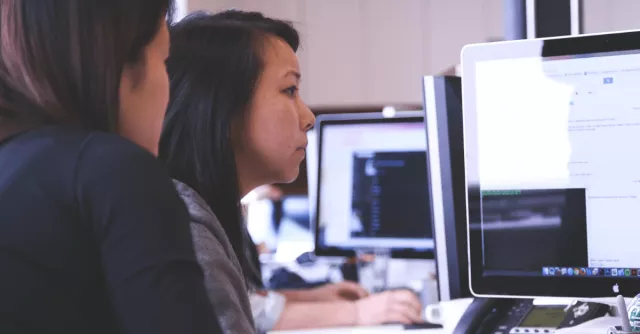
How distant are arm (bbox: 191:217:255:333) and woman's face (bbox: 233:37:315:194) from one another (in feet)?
0.86

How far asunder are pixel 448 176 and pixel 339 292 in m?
0.79

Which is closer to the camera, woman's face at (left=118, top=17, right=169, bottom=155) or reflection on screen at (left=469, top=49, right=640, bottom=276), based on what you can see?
woman's face at (left=118, top=17, right=169, bottom=155)

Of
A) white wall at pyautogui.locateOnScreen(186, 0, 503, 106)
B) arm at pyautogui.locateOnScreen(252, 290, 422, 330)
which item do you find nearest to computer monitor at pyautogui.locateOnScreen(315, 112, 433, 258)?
arm at pyautogui.locateOnScreen(252, 290, 422, 330)

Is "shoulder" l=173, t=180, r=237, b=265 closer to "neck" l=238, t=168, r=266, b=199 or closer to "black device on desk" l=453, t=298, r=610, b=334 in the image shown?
"neck" l=238, t=168, r=266, b=199

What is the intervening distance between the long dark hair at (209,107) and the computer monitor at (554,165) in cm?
33

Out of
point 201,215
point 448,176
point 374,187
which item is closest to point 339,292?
point 374,187

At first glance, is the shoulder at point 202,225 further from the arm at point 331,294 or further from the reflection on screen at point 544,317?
the arm at point 331,294

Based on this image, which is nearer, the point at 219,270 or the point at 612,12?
the point at 219,270

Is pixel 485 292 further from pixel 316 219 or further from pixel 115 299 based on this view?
pixel 316 219

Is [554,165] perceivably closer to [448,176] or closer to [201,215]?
[448,176]

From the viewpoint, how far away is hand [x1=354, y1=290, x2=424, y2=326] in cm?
181

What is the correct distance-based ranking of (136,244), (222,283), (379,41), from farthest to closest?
(379,41), (222,283), (136,244)

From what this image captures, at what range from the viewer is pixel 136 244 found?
61 cm

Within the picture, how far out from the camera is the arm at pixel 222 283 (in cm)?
92
